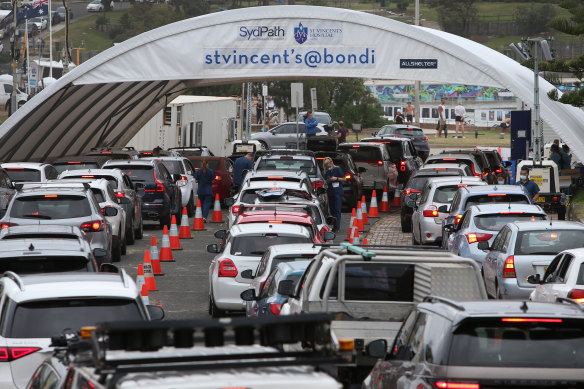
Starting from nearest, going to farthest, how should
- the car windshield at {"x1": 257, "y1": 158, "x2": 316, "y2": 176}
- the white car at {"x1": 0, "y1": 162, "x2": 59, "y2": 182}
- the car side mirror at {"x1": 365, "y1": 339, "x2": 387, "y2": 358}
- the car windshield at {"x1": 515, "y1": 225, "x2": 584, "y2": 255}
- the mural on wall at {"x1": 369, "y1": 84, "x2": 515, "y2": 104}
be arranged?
the car side mirror at {"x1": 365, "y1": 339, "x2": 387, "y2": 358} → the car windshield at {"x1": 515, "y1": 225, "x2": 584, "y2": 255} → the white car at {"x1": 0, "y1": 162, "x2": 59, "y2": 182} → the car windshield at {"x1": 257, "y1": 158, "x2": 316, "y2": 176} → the mural on wall at {"x1": 369, "y1": 84, "x2": 515, "y2": 104}

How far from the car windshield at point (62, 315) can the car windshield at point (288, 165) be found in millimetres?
19045

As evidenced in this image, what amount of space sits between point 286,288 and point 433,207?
12538 mm

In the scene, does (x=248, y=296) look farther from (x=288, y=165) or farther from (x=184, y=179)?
(x=184, y=179)

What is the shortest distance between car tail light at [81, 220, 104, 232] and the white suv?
1032 cm

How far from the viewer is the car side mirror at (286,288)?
12023 mm

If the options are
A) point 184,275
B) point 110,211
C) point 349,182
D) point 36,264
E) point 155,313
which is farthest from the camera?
point 349,182

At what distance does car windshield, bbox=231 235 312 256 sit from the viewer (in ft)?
53.4

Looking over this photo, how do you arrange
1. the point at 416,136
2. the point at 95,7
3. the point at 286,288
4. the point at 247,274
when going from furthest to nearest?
1. the point at 95,7
2. the point at 416,136
3. the point at 247,274
4. the point at 286,288

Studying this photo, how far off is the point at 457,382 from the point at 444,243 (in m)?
14.3

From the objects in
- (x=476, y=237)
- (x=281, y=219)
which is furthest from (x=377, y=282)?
(x=476, y=237)

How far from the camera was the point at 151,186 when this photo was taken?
2802cm

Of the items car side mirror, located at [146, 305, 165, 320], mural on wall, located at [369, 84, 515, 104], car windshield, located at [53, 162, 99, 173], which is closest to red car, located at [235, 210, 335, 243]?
car side mirror, located at [146, 305, 165, 320]

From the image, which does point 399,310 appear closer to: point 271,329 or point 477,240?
point 271,329

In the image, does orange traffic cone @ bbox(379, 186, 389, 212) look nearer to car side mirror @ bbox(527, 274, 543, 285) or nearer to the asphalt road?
the asphalt road
